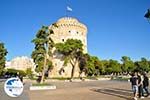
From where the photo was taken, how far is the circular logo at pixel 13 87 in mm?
6145

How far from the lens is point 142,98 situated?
1602cm

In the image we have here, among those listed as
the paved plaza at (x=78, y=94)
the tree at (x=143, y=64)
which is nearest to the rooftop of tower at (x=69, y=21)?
the tree at (x=143, y=64)

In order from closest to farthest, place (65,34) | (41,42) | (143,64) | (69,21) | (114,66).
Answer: (41,42), (65,34), (69,21), (114,66), (143,64)

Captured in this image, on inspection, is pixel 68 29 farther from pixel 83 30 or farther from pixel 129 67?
pixel 129 67

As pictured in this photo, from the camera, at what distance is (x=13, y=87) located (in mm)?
6348

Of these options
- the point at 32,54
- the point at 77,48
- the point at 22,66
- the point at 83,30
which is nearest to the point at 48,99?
the point at 32,54

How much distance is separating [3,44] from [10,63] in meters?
131

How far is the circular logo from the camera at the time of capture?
614 cm

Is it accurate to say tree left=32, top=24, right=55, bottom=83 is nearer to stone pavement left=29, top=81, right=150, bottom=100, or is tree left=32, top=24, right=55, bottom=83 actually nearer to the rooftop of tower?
stone pavement left=29, top=81, right=150, bottom=100

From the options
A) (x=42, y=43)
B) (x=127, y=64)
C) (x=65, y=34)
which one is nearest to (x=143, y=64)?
(x=127, y=64)

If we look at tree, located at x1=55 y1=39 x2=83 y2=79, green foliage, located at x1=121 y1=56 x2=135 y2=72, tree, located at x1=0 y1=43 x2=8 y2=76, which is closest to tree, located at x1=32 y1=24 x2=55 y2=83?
tree, located at x1=0 y1=43 x2=8 y2=76

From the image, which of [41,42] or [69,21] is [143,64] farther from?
[41,42]

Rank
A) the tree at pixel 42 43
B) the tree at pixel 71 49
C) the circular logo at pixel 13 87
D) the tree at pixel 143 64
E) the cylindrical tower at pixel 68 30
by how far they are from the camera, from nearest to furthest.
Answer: the circular logo at pixel 13 87 < the tree at pixel 42 43 < the tree at pixel 71 49 < the cylindrical tower at pixel 68 30 < the tree at pixel 143 64

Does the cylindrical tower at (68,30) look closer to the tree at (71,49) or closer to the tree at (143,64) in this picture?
the tree at (71,49)
